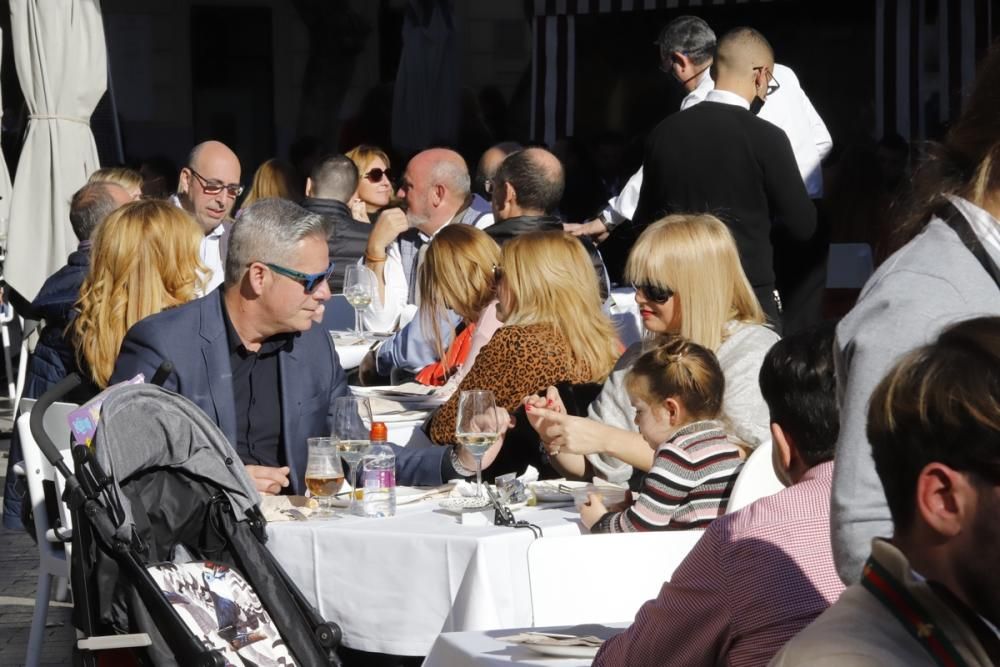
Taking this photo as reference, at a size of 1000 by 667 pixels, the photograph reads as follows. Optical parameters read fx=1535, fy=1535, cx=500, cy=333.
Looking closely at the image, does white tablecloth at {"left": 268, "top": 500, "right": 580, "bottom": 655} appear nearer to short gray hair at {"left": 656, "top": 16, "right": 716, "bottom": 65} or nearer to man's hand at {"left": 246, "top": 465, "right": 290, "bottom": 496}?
man's hand at {"left": 246, "top": 465, "right": 290, "bottom": 496}

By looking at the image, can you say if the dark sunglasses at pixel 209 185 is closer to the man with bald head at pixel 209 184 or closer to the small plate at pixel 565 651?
the man with bald head at pixel 209 184

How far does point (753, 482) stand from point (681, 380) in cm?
45

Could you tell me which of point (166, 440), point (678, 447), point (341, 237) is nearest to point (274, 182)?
point (341, 237)

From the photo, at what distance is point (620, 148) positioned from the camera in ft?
38.0

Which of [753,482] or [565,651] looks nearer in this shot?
[565,651]

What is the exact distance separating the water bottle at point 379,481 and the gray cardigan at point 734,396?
2.31 feet

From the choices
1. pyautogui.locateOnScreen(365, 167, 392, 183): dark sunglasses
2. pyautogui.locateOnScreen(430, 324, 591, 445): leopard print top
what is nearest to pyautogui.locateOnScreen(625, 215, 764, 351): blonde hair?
pyautogui.locateOnScreen(430, 324, 591, 445): leopard print top

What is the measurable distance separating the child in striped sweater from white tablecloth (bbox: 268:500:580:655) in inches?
9.3

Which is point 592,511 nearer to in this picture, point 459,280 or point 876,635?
point 876,635

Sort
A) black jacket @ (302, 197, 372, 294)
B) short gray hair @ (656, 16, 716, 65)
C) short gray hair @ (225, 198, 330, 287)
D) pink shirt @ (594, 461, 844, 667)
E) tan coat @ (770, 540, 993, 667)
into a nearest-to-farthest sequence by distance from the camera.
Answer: tan coat @ (770, 540, 993, 667) < pink shirt @ (594, 461, 844, 667) < short gray hair @ (225, 198, 330, 287) < short gray hair @ (656, 16, 716, 65) < black jacket @ (302, 197, 372, 294)

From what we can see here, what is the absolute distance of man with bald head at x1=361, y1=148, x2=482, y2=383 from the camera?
6527 mm

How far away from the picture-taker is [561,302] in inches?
199

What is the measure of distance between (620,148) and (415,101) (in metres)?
2.11

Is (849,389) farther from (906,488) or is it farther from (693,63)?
(693,63)
